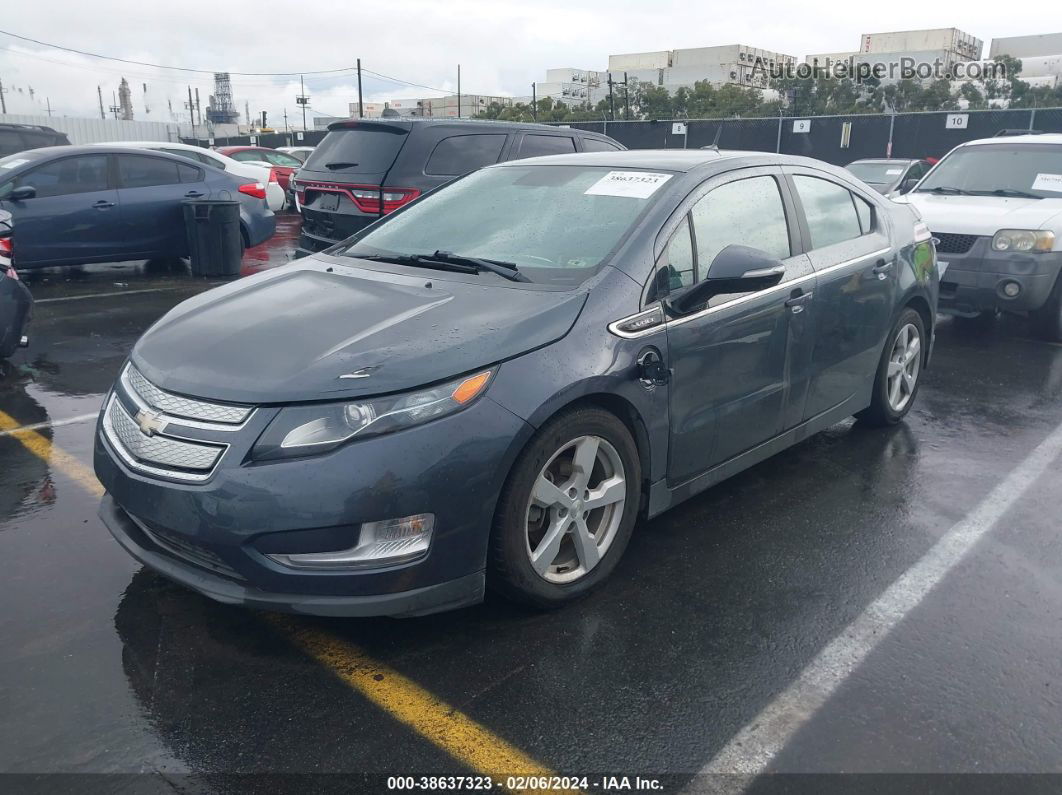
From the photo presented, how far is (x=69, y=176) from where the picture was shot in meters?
9.58

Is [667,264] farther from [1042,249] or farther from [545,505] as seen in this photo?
[1042,249]

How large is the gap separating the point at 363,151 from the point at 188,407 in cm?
588

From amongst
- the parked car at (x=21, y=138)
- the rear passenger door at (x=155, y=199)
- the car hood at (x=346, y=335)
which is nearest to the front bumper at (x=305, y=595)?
the car hood at (x=346, y=335)

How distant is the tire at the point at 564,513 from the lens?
2.95 m

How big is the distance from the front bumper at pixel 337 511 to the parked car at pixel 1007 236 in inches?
241

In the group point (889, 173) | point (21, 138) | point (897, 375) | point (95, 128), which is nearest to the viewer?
point (897, 375)

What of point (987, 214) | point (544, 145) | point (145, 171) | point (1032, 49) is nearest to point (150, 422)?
point (544, 145)

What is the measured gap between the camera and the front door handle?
159 inches

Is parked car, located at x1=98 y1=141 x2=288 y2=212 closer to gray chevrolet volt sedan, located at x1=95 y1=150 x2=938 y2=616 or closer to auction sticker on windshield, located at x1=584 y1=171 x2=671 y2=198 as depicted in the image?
gray chevrolet volt sedan, located at x1=95 y1=150 x2=938 y2=616

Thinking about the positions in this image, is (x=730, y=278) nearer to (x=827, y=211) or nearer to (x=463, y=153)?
(x=827, y=211)

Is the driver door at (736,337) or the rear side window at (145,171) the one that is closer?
the driver door at (736,337)

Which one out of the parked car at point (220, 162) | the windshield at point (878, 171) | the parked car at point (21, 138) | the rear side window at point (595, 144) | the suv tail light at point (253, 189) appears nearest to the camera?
the rear side window at point (595, 144)

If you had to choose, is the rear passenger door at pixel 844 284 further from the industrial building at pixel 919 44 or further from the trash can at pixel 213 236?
the industrial building at pixel 919 44

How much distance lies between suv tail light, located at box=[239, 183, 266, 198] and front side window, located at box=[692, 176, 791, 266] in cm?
831
